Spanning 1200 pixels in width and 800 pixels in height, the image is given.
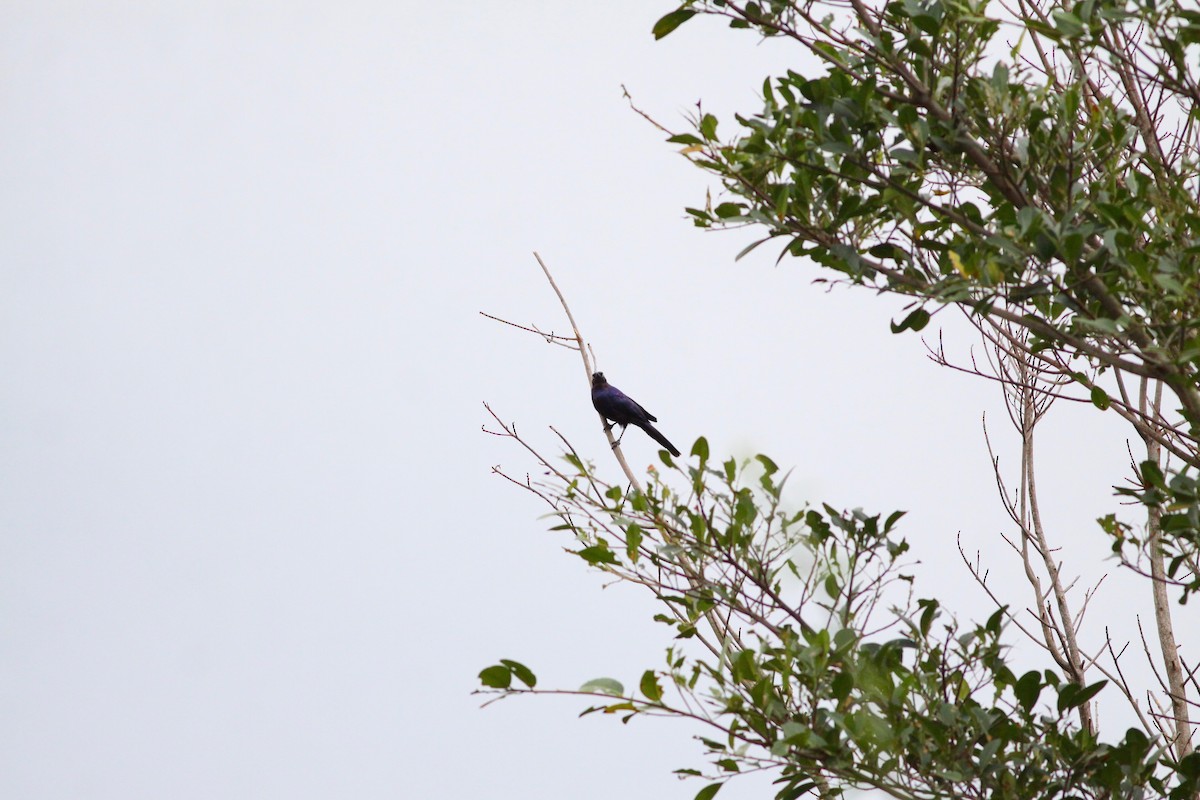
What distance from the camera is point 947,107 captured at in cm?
257

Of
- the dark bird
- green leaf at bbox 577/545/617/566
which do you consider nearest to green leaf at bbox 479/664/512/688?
green leaf at bbox 577/545/617/566

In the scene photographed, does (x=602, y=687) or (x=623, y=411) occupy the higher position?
(x=623, y=411)

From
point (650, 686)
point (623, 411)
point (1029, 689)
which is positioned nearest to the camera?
point (650, 686)

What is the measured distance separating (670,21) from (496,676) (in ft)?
5.10

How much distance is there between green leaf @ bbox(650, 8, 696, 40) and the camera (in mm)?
2666

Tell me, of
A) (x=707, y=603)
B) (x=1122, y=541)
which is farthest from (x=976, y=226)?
(x=707, y=603)

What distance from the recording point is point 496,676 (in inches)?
89.6

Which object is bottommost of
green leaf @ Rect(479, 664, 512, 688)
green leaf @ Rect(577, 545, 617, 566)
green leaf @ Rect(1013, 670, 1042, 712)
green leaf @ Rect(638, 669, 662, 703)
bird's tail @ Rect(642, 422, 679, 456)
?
green leaf @ Rect(1013, 670, 1042, 712)

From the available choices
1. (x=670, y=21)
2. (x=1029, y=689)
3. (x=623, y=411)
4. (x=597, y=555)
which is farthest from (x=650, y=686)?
(x=623, y=411)

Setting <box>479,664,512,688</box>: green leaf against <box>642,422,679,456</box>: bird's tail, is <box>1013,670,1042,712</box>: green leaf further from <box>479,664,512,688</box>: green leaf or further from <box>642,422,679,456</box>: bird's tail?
<box>642,422,679,456</box>: bird's tail

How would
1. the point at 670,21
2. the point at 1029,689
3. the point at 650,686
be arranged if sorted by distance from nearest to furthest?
the point at 650,686 → the point at 1029,689 → the point at 670,21

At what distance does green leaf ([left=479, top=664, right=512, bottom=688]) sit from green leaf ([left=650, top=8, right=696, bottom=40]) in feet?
4.95

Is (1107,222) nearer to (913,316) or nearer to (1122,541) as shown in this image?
(913,316)

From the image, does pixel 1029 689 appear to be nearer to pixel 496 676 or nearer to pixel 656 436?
pixel 496 676
